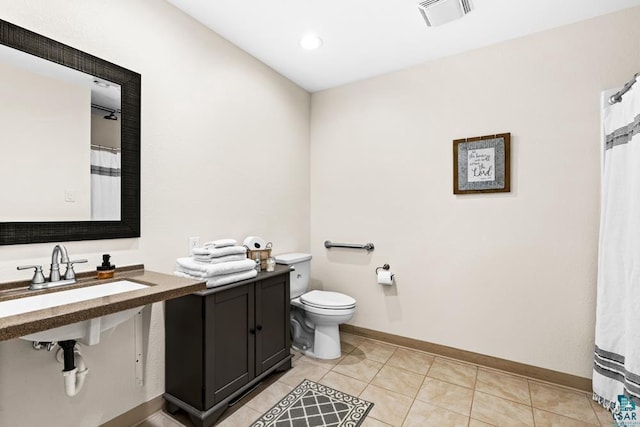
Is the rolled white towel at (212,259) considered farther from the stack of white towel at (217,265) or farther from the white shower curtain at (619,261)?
the white shower curtain at (619,261)

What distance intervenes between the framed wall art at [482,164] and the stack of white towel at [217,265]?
1.77m

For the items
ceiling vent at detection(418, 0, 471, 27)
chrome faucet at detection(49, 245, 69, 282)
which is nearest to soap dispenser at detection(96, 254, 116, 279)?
chrome faucet at detection(49, 245, 69, 282)

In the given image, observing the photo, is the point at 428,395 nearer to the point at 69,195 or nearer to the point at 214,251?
the point at 214,251

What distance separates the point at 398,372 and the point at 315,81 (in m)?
2.68

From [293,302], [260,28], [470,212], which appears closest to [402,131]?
[470,212]

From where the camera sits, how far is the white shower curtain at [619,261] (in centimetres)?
162

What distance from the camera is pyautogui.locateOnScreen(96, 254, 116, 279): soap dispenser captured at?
5.12 ft

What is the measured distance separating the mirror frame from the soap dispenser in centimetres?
12

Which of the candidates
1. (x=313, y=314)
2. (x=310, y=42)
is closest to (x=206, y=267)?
(x=313, y=314)

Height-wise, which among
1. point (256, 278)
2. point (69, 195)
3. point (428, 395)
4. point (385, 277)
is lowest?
point (428, 395)

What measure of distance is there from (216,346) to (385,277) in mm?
1523

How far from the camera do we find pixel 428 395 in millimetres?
2076

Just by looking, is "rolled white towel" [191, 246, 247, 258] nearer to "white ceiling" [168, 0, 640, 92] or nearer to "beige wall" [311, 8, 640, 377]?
"beige wall" [311, 8, 640, 377]

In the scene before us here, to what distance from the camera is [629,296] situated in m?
1.65
